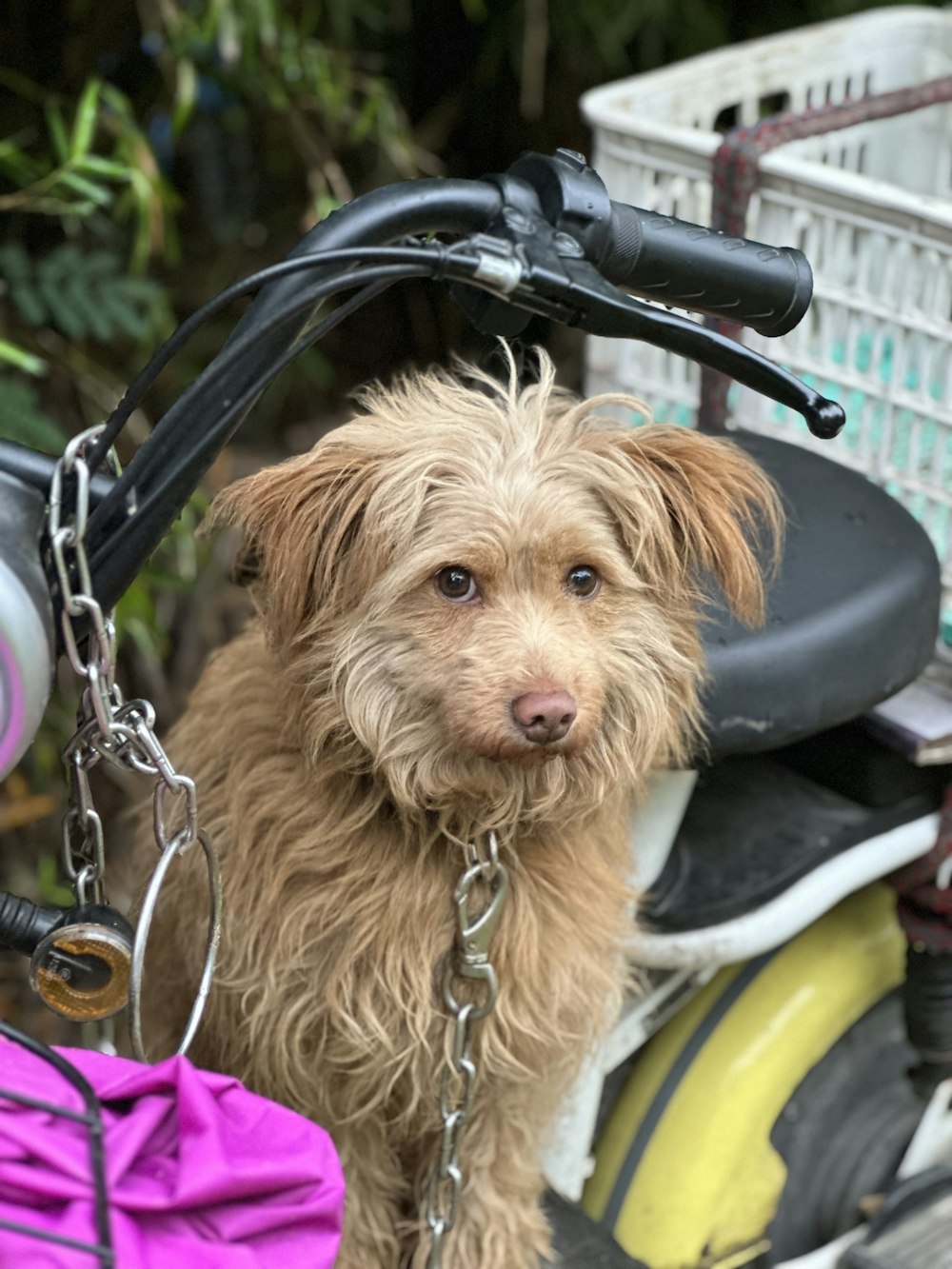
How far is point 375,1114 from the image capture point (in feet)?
4.27

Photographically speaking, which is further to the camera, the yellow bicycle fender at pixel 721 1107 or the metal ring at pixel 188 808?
the yellow bicycle fender at pixel 721 1107

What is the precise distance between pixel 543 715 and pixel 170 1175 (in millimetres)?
386

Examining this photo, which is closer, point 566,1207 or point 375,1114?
point 375,1114

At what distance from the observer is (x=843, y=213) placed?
4.81ft

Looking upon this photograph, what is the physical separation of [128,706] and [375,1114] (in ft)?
1.96

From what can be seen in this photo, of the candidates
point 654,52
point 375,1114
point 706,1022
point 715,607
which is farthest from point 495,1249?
point 654,52

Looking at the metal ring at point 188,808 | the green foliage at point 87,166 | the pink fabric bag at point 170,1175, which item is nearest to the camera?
the pink fabric bag at point 170,1175

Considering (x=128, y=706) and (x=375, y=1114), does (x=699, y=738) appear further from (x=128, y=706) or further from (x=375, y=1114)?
(x=128, y=706)

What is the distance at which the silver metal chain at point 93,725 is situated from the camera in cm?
79

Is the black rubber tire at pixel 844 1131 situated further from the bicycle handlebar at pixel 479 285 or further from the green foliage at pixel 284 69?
the green foliage at pixel 284 69

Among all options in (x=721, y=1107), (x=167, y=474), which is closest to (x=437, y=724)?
(x=167, y=474)

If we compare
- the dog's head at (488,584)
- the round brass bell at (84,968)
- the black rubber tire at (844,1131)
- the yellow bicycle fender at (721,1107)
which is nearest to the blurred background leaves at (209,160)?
the dog's head at (488,584)

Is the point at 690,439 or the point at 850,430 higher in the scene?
the point at 690,439

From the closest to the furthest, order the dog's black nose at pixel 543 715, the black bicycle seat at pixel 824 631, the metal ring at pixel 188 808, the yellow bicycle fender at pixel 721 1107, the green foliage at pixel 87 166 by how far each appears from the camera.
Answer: the metal ring at pixel 188 808 < the dog's black nose at pixel 543 715 < the black bicycle seat at pixel 824 631 < the yellow bicycle fender at pixel 721 1107 < the green foliage at pixel 87 166
